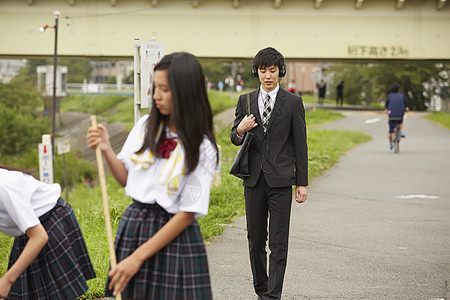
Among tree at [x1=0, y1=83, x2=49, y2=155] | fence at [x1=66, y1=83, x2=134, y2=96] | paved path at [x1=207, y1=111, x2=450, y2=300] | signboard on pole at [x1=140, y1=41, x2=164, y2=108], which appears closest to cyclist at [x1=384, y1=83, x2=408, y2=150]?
paved path at [x1=207, y1=111, x2=450, y2=300]

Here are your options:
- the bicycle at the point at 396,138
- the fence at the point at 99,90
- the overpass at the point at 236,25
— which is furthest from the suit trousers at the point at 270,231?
the fence at the point at 99,90

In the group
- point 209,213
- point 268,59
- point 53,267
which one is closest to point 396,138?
point 209,213

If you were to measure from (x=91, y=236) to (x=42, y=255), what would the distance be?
490 centimetres

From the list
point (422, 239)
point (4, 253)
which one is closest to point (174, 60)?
point (4, 253)

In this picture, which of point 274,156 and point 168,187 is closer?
point 168,187

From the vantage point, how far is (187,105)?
315 centimetres

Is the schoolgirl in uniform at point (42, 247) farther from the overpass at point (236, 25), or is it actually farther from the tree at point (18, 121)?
the tree at point (18, 121)

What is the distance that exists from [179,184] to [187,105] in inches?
13.1

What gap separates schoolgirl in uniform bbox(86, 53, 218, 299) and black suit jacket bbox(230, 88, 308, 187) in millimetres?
2199

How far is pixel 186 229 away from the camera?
330 centimetres

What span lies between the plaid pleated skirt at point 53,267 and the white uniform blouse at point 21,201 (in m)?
0.08

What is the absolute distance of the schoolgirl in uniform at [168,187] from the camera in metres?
3.16

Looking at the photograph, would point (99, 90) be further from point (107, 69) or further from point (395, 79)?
point (107, 69)

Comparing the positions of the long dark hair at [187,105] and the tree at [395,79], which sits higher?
the tree at [395,79]
